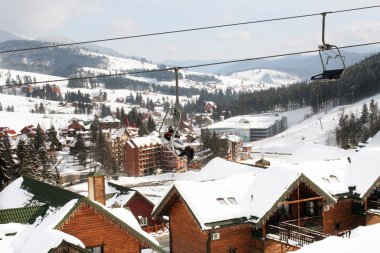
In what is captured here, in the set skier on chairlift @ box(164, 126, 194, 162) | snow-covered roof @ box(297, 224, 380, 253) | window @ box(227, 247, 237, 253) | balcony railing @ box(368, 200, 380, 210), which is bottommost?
window @ box(227, 247, 237, 253)

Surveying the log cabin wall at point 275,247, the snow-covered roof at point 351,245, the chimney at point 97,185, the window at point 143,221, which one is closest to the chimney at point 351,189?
the log cabin wall at point 275,247

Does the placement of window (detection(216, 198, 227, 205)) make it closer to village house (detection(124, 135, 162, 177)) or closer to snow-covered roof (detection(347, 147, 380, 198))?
snow-covered roof (detection(347, 147, 380, 198))

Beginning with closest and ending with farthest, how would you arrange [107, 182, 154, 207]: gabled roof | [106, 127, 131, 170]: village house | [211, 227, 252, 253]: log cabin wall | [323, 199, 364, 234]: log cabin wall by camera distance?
[211, 227, 252, 253]: log cabin wall < [323, 199, 364, 234]: log cabin wall < [107, 182, 154, 207]: gabled roof < [106, 127, 131, 170]: village house

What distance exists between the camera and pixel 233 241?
2833cm

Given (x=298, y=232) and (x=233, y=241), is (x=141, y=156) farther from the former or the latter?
(x=298, y=232)

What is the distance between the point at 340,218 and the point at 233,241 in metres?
9.38

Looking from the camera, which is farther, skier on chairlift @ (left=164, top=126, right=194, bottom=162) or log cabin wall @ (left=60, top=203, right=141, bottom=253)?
log cabin wall @ (left=60, top=203, right=141, bottom=253)

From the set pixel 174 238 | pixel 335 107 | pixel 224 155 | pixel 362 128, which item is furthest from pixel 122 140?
pixel 335 107

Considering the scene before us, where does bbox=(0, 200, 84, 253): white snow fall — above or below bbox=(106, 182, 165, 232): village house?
above

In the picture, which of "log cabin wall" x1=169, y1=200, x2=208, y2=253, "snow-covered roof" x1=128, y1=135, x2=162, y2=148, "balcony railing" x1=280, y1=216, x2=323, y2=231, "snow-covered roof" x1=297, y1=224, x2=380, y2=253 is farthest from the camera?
"snow-covered roof" x1=128, y1=135, x2=162, y2=148

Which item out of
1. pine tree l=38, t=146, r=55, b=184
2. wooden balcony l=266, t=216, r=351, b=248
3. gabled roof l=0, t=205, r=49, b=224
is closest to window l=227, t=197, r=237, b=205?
wooden balcony l=266, t=216, r=351, b=248

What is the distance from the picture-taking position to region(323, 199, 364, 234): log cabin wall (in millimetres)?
32094

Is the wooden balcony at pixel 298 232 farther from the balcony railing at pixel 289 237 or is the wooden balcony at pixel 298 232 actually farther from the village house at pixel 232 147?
the village house at pixel 232 147

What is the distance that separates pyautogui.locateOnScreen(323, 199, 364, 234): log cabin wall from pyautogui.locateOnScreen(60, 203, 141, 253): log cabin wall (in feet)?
47.7
